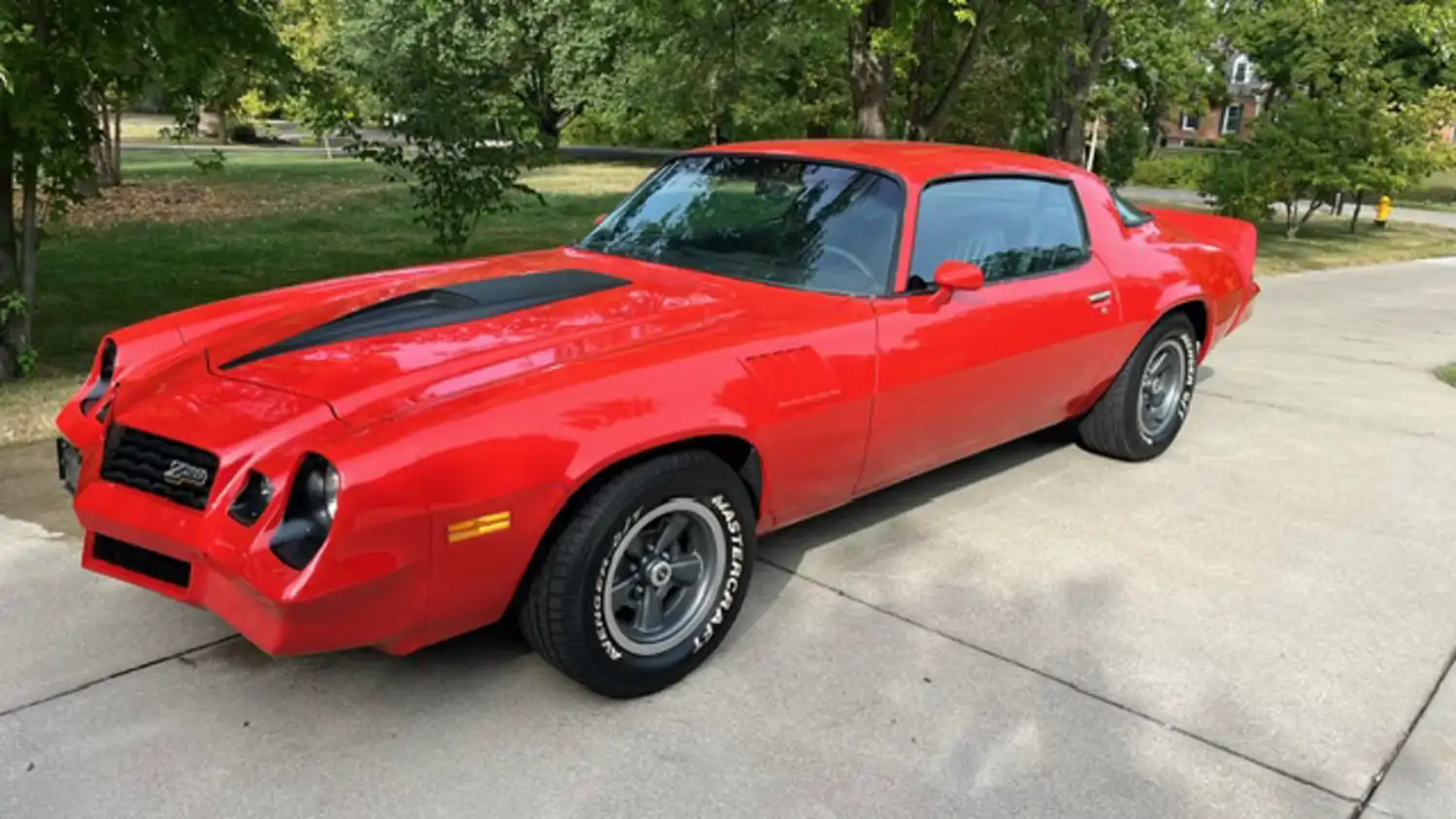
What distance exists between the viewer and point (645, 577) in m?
2.99

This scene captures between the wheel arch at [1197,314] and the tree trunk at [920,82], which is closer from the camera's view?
the wheel arch at [1197,314]

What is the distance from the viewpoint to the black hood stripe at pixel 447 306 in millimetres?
3135

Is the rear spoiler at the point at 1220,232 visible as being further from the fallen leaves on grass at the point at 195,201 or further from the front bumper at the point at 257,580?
the fallen leaves on grass at the point at 195,201

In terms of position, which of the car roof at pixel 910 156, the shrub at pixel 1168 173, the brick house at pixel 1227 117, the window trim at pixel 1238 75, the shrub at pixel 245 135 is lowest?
the shrub at pixel 245 135

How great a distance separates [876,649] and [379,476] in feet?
5.39

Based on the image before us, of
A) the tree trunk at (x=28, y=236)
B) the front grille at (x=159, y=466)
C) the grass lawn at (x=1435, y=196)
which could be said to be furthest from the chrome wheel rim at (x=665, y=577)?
the grass lawn at (x=1435, y=196)

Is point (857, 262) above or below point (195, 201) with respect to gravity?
above

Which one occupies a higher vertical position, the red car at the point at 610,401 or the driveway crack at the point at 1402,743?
the red car at the point at 610,401

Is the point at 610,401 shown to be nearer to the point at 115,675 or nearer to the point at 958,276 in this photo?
the point at 958,276

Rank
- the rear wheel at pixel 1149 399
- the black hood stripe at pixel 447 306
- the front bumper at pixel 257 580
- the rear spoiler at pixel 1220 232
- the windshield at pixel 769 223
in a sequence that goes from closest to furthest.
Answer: the front bumper at pixel 257 580 → the black hood stripe at pixel 447 306 → the windshield at pixel 769 223 → the rear wheel at pixel 1149 399 → the rear spoiler at pixel 1220 232

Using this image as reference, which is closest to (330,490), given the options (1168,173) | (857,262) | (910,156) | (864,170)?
(857,262)

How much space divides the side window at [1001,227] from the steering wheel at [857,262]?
166mm

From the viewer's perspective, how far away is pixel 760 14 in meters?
12.4

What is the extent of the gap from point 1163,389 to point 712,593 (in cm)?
316
